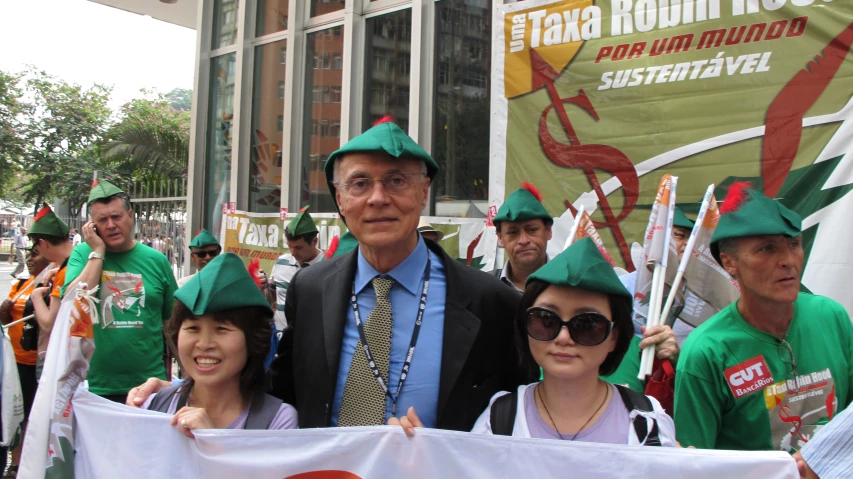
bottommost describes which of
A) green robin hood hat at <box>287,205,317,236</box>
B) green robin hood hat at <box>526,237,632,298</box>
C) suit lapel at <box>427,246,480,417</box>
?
suit lapel at <box>427,246,480,417</box>

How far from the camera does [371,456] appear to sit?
1.95 metres

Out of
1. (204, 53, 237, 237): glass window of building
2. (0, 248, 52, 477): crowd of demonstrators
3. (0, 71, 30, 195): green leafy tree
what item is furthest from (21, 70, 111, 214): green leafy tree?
(0, 248, 52, 477): crowd of demonstrators

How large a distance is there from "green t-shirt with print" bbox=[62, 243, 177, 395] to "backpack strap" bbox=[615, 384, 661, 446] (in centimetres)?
314

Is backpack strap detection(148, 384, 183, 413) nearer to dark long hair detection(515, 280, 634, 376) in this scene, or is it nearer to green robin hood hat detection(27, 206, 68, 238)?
dark long hair detection(515, 280, 634, 376)

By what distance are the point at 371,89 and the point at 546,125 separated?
342 cm

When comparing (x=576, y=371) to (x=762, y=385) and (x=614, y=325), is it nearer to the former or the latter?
(x=614, y=325)

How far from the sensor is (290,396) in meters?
2.44

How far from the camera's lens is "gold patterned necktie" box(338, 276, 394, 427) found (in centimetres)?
202

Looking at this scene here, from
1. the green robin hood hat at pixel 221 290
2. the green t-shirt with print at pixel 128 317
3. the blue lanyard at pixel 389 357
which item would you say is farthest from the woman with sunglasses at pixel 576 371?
the green t-shirt with print at pixel 128 317

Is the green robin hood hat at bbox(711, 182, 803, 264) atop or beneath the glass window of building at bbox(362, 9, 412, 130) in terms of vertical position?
beneath

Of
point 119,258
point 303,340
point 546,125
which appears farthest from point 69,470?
point 546,125

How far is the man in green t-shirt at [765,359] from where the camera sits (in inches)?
87.9

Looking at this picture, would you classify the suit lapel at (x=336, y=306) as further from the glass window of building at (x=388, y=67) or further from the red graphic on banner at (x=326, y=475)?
the glass window of building at (x=388, y=67)

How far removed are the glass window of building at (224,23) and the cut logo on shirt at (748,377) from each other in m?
9.80
